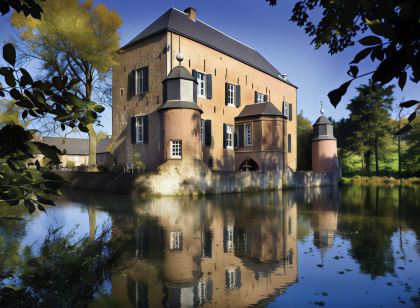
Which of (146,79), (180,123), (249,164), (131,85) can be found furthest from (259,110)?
(131,85)

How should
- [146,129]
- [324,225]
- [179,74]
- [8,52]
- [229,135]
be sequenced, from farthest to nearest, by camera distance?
[229,135]
[146,129]
[179,74]
[324,225]
[8,52]

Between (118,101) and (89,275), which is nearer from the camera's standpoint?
(89,275)

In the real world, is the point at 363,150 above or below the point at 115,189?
above

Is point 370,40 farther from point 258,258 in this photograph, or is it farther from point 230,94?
point 230,94

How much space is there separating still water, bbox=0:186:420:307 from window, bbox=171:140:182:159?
26.7ft

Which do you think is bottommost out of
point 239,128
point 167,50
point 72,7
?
point 239,128

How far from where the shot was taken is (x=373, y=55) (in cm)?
138

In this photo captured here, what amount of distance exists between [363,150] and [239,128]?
22.8 m

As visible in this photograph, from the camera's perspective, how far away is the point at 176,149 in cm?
2011

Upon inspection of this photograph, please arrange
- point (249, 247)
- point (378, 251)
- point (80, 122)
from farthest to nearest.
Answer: point (249, 247), point (378, 251), point (80, 122)

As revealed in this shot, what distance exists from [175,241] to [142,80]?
18380mm

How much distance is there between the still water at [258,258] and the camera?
4561mm

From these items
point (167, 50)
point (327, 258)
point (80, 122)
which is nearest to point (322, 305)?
point (327, 258)

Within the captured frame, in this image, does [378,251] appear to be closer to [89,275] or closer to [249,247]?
[249,247]
